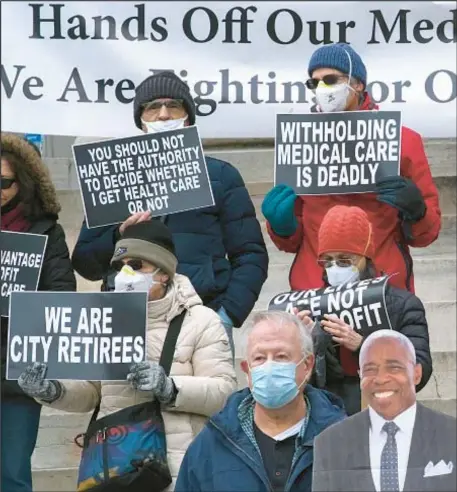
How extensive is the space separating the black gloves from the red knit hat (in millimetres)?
255

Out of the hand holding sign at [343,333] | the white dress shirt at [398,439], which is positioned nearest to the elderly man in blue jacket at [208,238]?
the hand holding sign at [343,333]

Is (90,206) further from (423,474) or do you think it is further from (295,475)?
(423,474)

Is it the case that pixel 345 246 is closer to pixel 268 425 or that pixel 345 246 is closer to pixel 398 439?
pixel 268 425

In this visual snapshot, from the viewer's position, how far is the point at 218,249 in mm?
7402

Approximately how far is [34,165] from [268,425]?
210cm

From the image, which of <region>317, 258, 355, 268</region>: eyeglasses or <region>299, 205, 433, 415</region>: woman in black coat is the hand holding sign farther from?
<region>317, 258, 355, 268</region>: eyeglasses

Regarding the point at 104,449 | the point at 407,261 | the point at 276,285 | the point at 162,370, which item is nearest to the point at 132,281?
the point at 162,370

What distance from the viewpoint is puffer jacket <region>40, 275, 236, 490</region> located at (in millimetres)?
6566

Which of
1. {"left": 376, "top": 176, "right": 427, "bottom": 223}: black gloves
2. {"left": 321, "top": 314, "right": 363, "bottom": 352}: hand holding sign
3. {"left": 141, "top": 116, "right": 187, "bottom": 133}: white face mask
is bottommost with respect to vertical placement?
{"left": 321, "top": 314, "right": 363, "bottom": 352}: hand holding sign

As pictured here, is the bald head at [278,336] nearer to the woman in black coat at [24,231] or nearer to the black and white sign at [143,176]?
the black and white sign at [143,176]

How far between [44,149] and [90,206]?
3076 millimetres

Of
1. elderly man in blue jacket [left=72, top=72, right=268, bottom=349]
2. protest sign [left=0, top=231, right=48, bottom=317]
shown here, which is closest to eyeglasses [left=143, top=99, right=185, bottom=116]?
elderly man in blue jacket [left=72, top=72, right=268, bottom=349]

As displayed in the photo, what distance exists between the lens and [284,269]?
9.41 m

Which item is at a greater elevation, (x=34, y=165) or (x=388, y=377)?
(x=34, y=165)
